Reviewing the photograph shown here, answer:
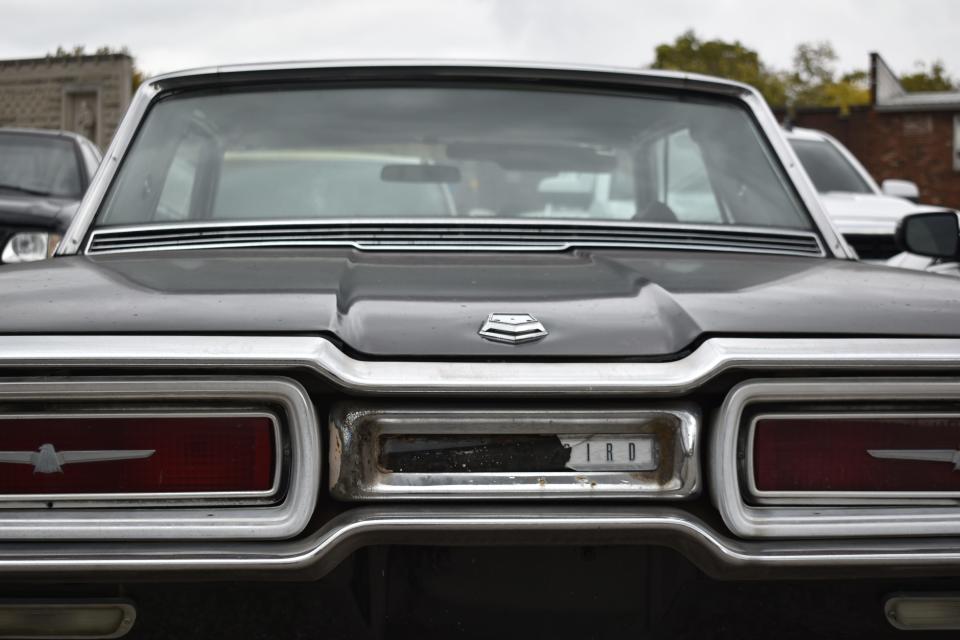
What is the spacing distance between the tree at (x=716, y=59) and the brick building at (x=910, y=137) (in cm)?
2327

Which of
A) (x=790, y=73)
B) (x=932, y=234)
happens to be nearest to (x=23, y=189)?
(x=932, y=234)

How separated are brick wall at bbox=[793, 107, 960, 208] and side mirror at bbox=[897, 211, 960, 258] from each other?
35896mm

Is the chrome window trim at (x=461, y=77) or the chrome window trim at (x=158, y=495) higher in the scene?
the chrome window trim at (x=461, y=77)

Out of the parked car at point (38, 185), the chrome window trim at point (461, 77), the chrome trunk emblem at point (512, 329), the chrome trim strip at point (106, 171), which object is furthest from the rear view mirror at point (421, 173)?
the parked car at point (38, 185)

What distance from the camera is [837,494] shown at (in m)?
1.59

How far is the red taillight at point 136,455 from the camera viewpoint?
5.00ft

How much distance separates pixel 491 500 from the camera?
1537 millimetres

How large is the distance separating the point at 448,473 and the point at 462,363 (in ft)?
0.51

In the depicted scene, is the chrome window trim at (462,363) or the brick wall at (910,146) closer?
the chrome window trim at (462,363)

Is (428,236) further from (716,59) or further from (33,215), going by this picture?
(716,59)

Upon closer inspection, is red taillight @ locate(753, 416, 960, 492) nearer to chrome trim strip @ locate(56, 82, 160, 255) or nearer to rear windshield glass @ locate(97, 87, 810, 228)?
rear windshield glass @ locate(97, 87, 810, 228)

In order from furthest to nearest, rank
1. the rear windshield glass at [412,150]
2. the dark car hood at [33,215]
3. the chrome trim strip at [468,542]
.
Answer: the dark car hood at [33,215] < the rear windshield glass at [412,150] < the chrome trim strip at [468,542]

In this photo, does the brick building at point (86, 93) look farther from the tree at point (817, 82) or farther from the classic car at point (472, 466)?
the tree at point (817, 82)

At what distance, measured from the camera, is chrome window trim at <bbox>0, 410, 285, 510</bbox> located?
1.53m
